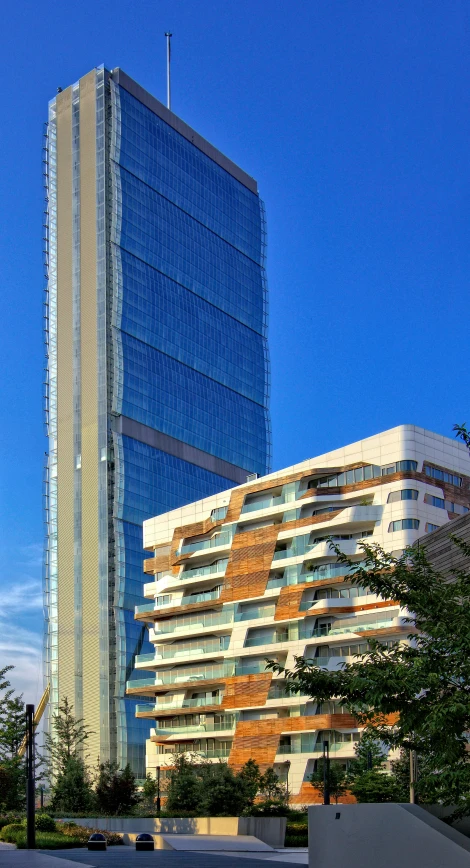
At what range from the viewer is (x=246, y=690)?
9194 cm

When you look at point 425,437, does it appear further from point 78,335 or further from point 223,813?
point 78,335

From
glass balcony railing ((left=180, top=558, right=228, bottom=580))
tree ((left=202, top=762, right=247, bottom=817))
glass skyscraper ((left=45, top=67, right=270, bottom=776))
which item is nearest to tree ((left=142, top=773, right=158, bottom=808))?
glass balcony railing ((left=180, top=558, right=228, bottom=580))

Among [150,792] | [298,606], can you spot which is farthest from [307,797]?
[150,792]

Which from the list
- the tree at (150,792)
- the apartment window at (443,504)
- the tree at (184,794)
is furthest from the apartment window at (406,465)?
the tree at (150,792)

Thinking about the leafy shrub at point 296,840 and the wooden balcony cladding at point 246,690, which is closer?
the leafy shrub at point 296,840

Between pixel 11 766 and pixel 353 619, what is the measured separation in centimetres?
2674

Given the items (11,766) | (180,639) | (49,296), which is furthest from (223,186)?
(11,766)

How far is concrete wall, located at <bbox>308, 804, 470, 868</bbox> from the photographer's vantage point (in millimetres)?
25609

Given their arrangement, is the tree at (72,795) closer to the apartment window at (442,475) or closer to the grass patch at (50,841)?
the grass patch at (50,841)

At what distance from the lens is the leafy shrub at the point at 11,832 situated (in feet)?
174

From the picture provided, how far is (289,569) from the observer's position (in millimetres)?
90750

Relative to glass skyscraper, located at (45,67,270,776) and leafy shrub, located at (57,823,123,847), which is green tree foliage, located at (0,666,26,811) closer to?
leafy shrub, located at (57,823,123,847)

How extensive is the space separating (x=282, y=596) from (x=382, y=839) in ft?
210

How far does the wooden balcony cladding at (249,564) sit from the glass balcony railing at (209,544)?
152 centimetres
